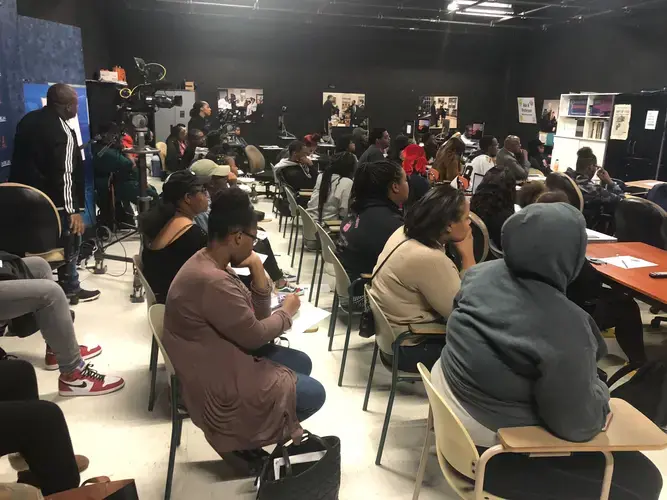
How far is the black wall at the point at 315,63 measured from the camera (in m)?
10.8

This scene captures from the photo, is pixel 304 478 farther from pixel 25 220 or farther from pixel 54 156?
pixel 54 156

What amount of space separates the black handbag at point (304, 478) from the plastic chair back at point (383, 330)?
54 cm

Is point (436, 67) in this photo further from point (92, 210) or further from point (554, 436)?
point (554, 436)

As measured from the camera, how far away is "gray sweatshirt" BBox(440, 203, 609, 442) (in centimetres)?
144

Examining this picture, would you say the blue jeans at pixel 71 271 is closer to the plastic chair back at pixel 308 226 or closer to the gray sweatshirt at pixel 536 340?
the plastic chair back at pixel 308 226

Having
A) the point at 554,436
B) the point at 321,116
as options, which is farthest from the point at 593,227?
the point at 321,116

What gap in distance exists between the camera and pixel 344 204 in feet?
15.4

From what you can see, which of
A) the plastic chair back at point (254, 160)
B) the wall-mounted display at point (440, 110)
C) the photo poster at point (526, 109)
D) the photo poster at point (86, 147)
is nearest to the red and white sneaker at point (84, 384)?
the photo poster at point (86, 147)

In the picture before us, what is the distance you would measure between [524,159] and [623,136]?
9.80 ft

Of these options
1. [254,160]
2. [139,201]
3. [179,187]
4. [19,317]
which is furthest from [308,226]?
[254,160]

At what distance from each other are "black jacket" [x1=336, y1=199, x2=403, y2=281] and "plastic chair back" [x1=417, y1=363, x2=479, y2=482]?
1616 millimetres

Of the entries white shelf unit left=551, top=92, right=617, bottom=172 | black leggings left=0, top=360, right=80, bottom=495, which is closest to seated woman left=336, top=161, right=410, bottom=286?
black leggings left=0, top=360, right=80, bottom=495

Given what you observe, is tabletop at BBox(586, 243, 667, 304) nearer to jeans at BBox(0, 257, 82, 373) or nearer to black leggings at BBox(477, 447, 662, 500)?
black leggings at BBox(477, 447, 662, 500)

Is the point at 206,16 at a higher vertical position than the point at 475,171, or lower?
higher
